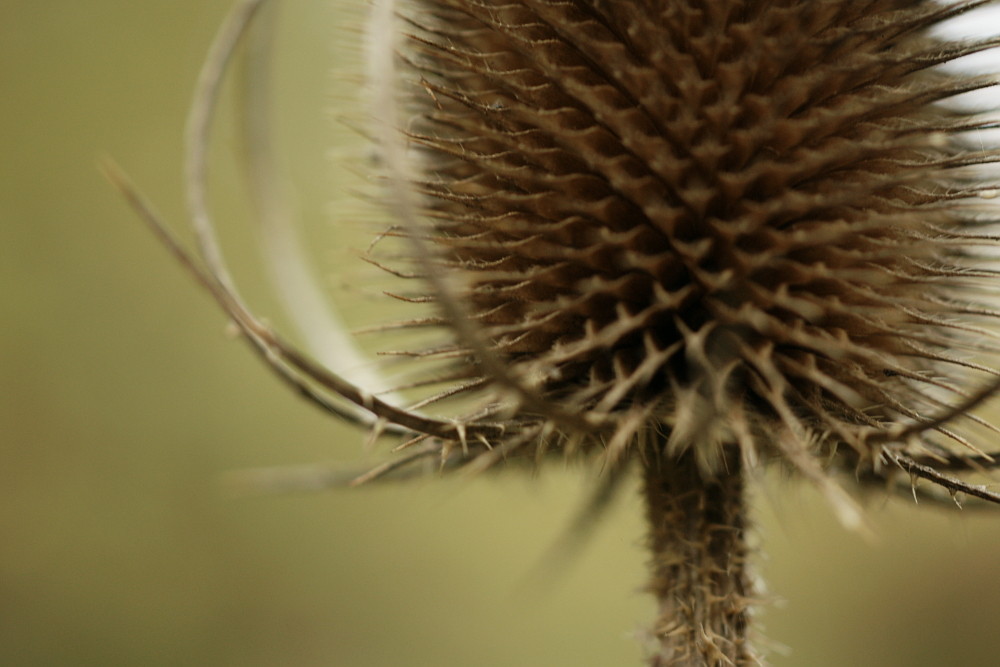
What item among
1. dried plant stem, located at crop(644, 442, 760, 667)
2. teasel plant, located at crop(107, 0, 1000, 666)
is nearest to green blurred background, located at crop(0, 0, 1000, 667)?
dried plant stem, located at crop(644, 442, 760, 667)

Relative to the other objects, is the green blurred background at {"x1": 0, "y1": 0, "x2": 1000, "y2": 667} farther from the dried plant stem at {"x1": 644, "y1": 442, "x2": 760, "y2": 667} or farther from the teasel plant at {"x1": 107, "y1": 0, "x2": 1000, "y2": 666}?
the teasel plant at {"x1": 107, "y1": 0, "x2": 1000, "y2": 666}

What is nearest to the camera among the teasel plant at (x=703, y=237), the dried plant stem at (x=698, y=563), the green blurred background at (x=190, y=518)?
the teasel plant at (x=703, y=237)

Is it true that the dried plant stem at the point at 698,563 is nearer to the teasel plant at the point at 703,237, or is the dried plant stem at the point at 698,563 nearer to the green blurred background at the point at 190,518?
the teasel plant at the point at 703,237

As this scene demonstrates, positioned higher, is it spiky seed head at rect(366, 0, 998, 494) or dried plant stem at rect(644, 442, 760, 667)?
spiky seed head at rect(366, 0, 998, 494)

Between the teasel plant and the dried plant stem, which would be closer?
the teasel plant

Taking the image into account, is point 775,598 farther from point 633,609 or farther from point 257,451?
point 257,451

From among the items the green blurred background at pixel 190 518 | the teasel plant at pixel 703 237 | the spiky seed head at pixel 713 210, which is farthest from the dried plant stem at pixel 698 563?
the green blurred background at pixel 190 518

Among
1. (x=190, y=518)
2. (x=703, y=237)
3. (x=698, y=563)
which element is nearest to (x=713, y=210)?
(x=703, y=237)
